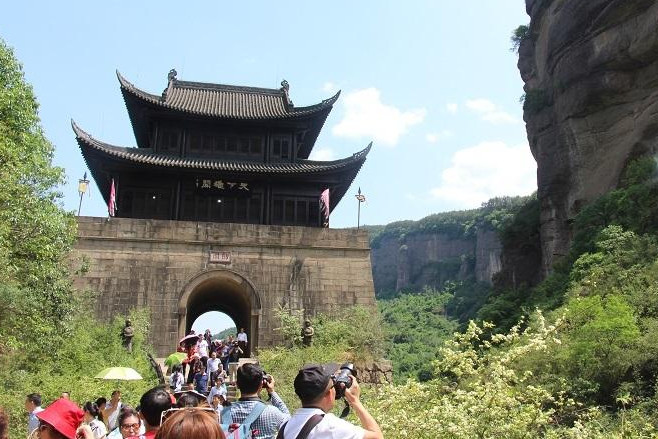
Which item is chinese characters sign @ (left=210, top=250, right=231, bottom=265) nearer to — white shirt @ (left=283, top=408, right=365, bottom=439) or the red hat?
the red hat

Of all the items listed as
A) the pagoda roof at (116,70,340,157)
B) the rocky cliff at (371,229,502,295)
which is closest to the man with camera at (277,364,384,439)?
the pagoda roof at (116,70,340,157)

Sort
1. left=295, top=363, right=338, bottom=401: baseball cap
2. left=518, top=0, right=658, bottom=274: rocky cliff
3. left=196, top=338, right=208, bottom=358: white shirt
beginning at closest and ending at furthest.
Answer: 1. left=295, top=363, right=338, bottom=401: baseball cap
2. left=196, top=338, right=208, bottom=358: white shirt
3. left=518, top=0, right=658, bottom=274: rocky cliff

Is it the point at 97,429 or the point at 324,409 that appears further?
the point at 97,429

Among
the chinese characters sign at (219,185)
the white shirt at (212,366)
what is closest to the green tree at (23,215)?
the white shirt at (212,366)

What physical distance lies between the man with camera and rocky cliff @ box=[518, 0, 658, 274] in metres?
21.8

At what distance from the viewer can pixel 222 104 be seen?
2397cm

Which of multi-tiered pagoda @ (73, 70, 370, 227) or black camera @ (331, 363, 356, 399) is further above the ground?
multi-tiered pagoda @ (73, 70, 370, 227)

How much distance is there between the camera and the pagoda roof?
2184 cm

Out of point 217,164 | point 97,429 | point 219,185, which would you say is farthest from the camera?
point 219,185

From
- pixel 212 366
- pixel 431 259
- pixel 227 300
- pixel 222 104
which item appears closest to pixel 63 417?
pixel 212 366

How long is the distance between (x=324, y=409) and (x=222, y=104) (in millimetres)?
22017

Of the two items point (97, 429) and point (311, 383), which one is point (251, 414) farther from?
point (97, 429)

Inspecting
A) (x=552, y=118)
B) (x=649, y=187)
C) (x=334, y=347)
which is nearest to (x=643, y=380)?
(x=334, y=347)

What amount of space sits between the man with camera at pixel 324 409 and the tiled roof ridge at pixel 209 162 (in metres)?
18.2
